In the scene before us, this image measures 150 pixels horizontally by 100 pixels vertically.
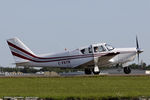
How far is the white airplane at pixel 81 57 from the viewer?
40625 millimetres

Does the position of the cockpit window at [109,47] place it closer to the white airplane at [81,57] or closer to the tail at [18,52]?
the white airplane at [81,57]

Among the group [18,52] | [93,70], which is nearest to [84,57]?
[93,70]

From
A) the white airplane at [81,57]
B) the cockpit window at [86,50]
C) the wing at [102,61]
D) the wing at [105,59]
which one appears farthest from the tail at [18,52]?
the wing at [105,59]

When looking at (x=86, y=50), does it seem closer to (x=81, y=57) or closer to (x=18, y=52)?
(x=81, y=57)

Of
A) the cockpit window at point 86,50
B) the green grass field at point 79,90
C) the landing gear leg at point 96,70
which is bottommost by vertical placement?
the green grass field at point 79,90

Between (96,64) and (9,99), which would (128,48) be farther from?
(9,99)

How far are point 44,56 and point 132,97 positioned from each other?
26.4 m

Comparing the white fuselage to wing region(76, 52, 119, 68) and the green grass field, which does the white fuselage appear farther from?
the green grass field

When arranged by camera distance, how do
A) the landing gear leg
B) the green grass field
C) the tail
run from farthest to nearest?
the tail
the landing gear leg
the green grass field

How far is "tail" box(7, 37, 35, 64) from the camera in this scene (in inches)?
1692

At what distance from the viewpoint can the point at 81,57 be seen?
41000mm

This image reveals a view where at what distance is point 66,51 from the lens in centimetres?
4166

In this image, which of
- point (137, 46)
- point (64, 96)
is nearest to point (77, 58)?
point (137, 46)

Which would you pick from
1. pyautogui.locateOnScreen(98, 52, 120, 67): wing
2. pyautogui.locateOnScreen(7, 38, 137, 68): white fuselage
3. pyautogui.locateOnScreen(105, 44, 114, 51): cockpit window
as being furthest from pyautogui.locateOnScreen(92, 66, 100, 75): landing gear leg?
pyautogui.locateOnScreen(105, 44, 114, 51): cockpit window
